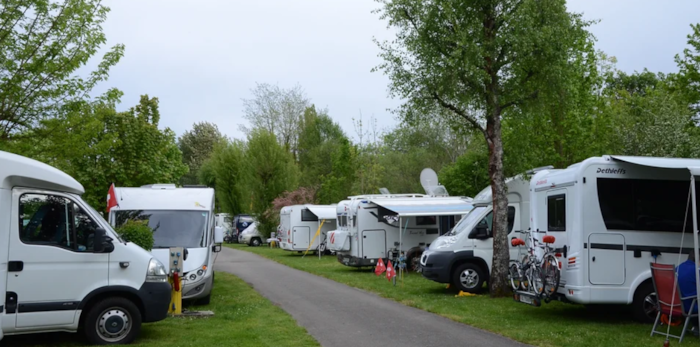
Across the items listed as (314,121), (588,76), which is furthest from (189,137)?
(588,76)

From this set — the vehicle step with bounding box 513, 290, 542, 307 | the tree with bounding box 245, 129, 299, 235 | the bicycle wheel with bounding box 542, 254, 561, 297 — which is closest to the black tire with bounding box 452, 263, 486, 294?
the vehicle step with bounding box 513, 290, 542, 307

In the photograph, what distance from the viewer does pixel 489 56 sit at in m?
14.5

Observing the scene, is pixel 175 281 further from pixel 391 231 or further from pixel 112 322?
pixel 391 231

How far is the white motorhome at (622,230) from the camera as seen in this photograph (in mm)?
10602

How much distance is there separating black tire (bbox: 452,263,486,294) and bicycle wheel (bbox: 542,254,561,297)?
4.23m

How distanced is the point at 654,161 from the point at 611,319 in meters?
3.02

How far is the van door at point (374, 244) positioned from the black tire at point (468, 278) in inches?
257

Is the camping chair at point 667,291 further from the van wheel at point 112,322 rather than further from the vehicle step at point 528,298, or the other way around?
the van wheel at point 112,322

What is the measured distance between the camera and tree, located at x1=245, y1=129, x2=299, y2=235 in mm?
45469

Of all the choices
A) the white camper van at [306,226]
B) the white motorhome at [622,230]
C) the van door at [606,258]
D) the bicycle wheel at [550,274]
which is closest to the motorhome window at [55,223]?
the bicycle wheel at [550,274]

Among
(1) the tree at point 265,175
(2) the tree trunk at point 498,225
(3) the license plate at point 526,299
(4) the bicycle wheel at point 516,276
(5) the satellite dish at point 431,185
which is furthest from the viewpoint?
(1) the tree at point 265,175

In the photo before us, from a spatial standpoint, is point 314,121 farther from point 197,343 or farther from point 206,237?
point 197,343

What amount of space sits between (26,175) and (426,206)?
1403 cm

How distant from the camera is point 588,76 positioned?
22766 mm
